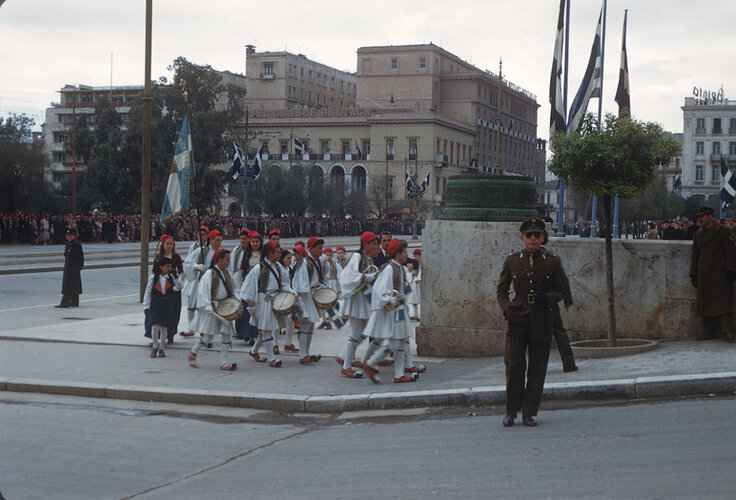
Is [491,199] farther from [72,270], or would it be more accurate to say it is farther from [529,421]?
[72,270]

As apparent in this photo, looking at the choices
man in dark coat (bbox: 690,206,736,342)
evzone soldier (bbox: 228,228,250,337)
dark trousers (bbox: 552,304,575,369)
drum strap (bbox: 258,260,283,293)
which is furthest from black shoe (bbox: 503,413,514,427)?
evzone soldier (bbox: 228,228,250,337)

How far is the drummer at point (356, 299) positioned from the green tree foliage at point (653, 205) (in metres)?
50.4

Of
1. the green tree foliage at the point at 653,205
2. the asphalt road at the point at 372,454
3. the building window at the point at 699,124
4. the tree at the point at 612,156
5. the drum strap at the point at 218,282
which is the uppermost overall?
the building window at the point at 699,124

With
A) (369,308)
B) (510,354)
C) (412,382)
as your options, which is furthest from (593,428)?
(369,308)

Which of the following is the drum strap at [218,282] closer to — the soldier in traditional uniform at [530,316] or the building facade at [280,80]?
the soldier in traditional uniform at [530,316]

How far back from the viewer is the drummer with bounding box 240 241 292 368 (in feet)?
35.8

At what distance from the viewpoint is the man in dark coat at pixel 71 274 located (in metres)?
17.5

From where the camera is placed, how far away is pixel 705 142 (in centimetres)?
10594

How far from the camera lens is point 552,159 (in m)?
10.3

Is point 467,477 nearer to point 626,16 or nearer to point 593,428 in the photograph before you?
point 593,428

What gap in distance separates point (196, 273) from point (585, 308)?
579 cm

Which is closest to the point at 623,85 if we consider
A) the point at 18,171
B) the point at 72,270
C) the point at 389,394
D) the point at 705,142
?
the point at 72,270

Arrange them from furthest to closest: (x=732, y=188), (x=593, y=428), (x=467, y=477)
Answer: (x=732, y=188), (x=593, y=428), (x=467, y=477)

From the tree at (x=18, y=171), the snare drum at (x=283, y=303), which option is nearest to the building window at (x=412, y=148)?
the tree at (x=18, y=171)
